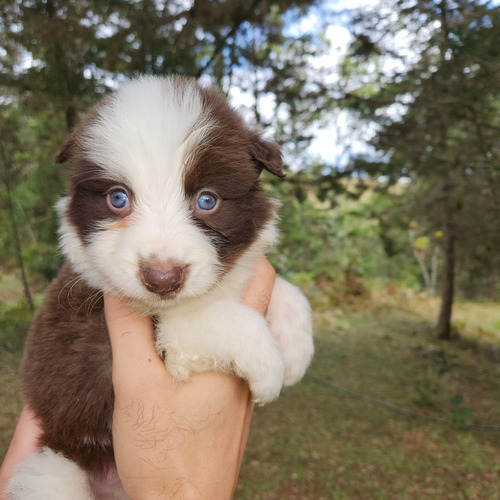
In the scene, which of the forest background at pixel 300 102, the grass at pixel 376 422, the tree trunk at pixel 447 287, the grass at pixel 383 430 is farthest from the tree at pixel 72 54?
the tree trunk at pixel 447 287

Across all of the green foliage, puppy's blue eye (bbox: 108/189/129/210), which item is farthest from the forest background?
puppy's blue eye (bbox: 108/189/129/210)

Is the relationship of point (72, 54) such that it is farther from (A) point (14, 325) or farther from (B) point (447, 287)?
(B) point (447, 287)

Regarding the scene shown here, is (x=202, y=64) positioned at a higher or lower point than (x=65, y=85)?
higher

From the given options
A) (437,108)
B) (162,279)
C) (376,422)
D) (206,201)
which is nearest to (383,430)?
(376,422)

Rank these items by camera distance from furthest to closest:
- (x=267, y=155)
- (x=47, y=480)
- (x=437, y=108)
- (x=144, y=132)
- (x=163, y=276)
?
1. (x=437, y=108)
2. (x=267, y=155)
3. (x=47, y=480)
4. (x=144, y=132)
5. (x=163, y=276)

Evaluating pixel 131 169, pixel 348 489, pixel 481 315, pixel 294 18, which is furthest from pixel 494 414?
pixel 131 169

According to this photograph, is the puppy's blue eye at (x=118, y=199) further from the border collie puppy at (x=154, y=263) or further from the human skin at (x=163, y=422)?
the human skin at (x=163, y=422)

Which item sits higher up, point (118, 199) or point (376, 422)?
point (118, 199)

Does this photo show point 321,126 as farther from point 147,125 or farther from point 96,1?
point 147,125
